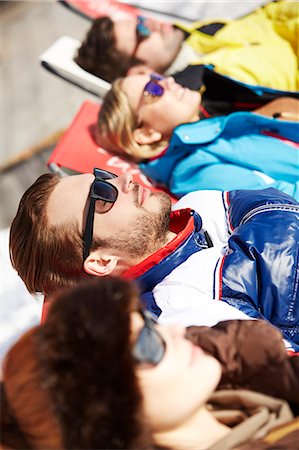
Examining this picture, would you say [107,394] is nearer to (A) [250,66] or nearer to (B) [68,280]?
(B) [68,280]

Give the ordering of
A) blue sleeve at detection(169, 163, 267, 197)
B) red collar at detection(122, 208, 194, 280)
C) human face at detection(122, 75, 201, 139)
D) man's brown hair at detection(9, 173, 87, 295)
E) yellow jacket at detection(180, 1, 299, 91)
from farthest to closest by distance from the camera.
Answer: yellow jacket at detection(180, 1, 299, 91)
human face at detection(122, 75, 201, 139)
blue sleeve at detection(169, 163, 267, 197)
man's brown hair at detection(9, 173, 87, 295)
red collar at detection(122, 208, 194, 280)

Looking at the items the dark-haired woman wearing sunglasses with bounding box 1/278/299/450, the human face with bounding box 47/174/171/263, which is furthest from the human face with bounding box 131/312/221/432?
the human face with bounding box 47/174/171/263

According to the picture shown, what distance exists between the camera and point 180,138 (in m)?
3.22

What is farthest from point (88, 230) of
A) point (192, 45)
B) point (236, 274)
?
point (192, 45)

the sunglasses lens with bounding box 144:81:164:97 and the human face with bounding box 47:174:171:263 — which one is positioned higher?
the sunglasses lens with bounding box 144:81:164:97

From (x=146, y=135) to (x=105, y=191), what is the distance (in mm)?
1102

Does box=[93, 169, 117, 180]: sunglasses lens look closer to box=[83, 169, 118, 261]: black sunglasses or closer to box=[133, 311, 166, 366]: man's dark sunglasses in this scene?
box=[83, 169, 118, 261]: black sunglasses

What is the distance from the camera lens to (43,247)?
2.42m

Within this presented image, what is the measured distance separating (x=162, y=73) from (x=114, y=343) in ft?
11.1

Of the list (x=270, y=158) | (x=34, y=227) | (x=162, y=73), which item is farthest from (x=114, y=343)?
(x=162, y=73)

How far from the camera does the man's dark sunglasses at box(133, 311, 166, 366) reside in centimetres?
134

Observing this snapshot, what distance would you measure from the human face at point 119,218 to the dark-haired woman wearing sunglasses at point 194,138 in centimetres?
71

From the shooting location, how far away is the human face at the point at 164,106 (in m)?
3.39

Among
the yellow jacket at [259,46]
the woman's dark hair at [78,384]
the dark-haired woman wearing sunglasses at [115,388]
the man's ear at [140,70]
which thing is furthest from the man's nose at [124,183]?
Answer: the yellow jacket at [259,46]
